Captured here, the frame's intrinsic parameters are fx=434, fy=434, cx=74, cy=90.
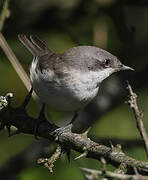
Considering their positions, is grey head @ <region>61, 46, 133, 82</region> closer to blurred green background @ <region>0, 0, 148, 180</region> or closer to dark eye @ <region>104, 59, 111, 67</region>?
dark eye @ <region>104, 59, 111, 67</region>

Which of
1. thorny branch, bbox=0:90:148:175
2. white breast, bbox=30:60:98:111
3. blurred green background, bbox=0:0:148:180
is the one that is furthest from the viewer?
blurred green background, bbox=0:0:148:180

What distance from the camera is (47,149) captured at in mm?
4062

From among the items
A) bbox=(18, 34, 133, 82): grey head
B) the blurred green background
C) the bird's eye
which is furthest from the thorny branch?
the blurred green background

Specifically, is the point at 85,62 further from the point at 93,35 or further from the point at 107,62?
the point at 93,35

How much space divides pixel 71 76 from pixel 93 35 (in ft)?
5.09

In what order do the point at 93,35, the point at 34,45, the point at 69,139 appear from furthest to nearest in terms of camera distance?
1. the point at 93,35
2. the point at 34,45
3. the point at 69,139

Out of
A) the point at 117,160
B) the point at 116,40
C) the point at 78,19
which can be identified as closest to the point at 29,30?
the point at 78,19

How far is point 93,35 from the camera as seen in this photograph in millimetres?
5426

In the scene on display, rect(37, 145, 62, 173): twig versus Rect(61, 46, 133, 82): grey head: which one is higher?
Rect(37, 145, 62, 173): twig

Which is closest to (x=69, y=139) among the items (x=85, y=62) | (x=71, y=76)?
(x=71, y=76)

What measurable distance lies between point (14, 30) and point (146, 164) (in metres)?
3.64

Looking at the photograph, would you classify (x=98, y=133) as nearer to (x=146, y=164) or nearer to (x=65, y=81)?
(x=65, y=81)

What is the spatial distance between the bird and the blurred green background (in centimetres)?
79

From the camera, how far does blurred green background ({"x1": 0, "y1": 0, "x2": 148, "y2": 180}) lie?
5195 millimetres
